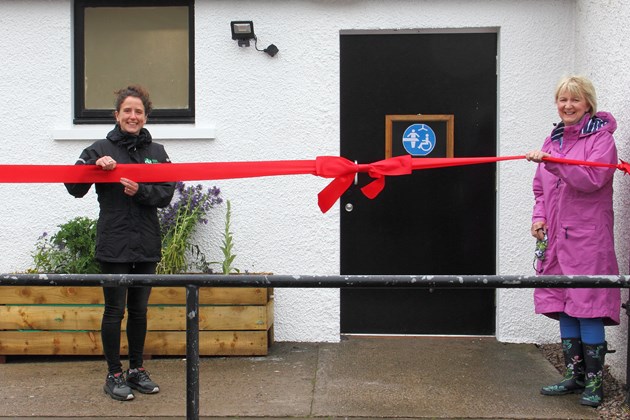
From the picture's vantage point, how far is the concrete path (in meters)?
4.23

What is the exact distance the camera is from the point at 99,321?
5.17 meters

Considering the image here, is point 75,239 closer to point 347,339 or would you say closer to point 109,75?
point 109,75

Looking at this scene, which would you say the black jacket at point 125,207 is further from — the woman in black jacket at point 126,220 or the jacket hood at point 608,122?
the jacket hood at point 608,122

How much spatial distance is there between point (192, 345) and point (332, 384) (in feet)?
7.21

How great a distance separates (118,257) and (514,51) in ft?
10.5

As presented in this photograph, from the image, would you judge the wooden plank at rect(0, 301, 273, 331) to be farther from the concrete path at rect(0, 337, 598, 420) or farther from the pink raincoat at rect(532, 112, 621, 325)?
the pink raincoat at rect(532, 112, 621, 325)

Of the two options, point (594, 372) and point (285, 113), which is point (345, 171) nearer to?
point (285, 113)

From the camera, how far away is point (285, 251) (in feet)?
18.6

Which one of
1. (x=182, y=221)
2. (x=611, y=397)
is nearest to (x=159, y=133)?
(x=182, y=221)

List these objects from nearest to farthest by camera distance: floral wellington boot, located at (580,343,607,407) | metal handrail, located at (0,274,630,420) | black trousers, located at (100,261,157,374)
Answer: metal handrail, located at (0,274,630,420)
floral wellington boot, located at (580,343,607,407)
black trousers, located at (100,261,157,374)

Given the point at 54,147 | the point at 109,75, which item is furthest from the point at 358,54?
the point at 54,147

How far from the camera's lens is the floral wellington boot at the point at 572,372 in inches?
172

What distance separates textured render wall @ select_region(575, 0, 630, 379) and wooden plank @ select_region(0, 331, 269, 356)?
232cm

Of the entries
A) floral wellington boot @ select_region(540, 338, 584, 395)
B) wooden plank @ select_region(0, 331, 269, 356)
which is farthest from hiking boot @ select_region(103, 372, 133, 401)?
floral wellington boot @ select_region(540, 338, 584, 395)
